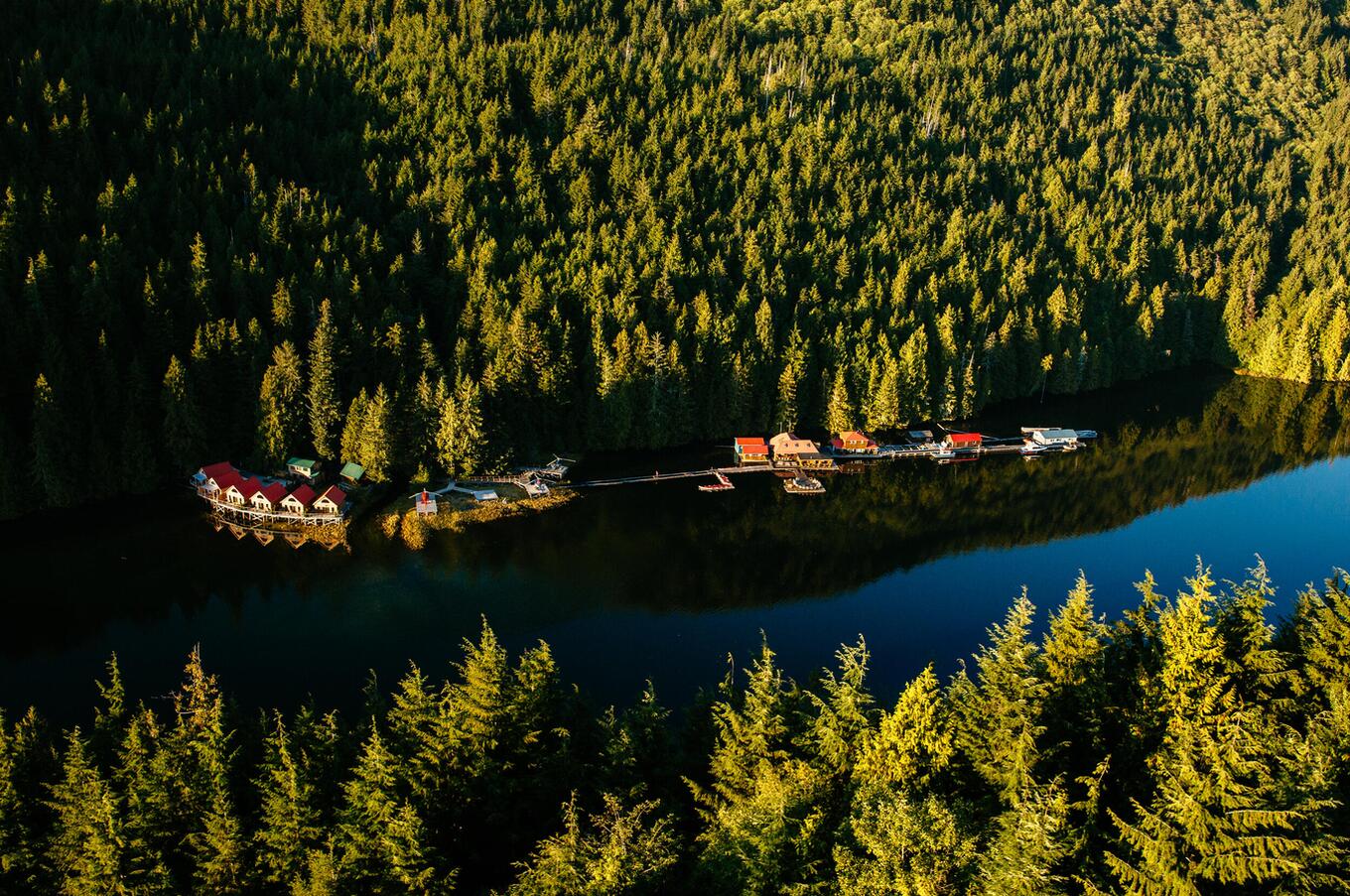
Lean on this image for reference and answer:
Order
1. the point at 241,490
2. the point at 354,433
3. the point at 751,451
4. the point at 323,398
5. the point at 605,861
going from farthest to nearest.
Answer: the point at 751,451 → the point at 323,398 → the point at 354,433 → the point at 241,490 → the point at 605,861

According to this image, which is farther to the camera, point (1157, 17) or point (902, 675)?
point (1157, 17)

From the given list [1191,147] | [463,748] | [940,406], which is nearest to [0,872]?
[463,748]

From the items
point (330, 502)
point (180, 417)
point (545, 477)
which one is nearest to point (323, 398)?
point (180, 417)

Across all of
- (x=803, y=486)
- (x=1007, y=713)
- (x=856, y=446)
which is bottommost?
(x=803, y=486)

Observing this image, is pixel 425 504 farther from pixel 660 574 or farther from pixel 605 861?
pixel 605 861

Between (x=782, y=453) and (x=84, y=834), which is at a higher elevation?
(x=782, y=453)

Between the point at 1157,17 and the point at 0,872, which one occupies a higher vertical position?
the point at 1157,17

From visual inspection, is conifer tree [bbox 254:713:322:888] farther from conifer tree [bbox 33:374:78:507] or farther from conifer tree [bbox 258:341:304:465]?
conifer tree [bbox 33:374:78:507]

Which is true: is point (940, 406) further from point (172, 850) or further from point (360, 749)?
point (172, 850)
